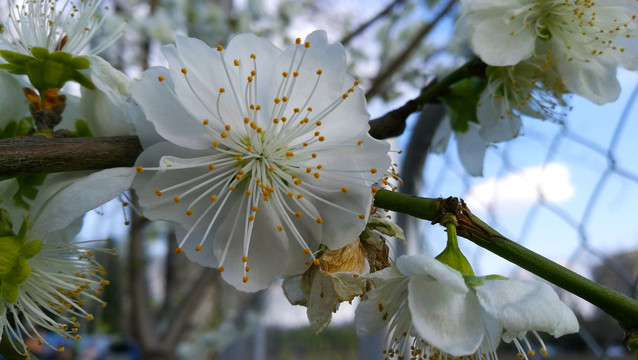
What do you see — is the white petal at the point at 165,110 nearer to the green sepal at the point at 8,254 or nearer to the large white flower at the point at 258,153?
the large white flower at the point at 258,153

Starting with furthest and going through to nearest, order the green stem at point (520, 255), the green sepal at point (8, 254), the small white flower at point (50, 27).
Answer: the small white flower at point (50, 27) < the green sepal at point (8, 254) < the green stem at point (520, 255)

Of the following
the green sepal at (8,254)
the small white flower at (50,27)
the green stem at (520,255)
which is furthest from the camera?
the small white flower at (50,27)

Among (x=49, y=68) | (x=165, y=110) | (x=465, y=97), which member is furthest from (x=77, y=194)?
(x=465, y=97)

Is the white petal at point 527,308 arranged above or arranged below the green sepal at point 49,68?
below

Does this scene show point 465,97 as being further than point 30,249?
Yes

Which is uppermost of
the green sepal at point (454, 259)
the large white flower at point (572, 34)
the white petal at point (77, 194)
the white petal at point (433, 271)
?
the large white flower at point (572, 34)

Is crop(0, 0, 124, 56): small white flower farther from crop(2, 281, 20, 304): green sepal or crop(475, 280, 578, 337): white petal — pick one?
crop(475, 280, 578, 337): white petal

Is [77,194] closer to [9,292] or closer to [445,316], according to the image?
[9,292]

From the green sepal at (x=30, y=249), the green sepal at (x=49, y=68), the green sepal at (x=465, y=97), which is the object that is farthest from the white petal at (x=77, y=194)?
the green sepal at (x=465, y=97)
